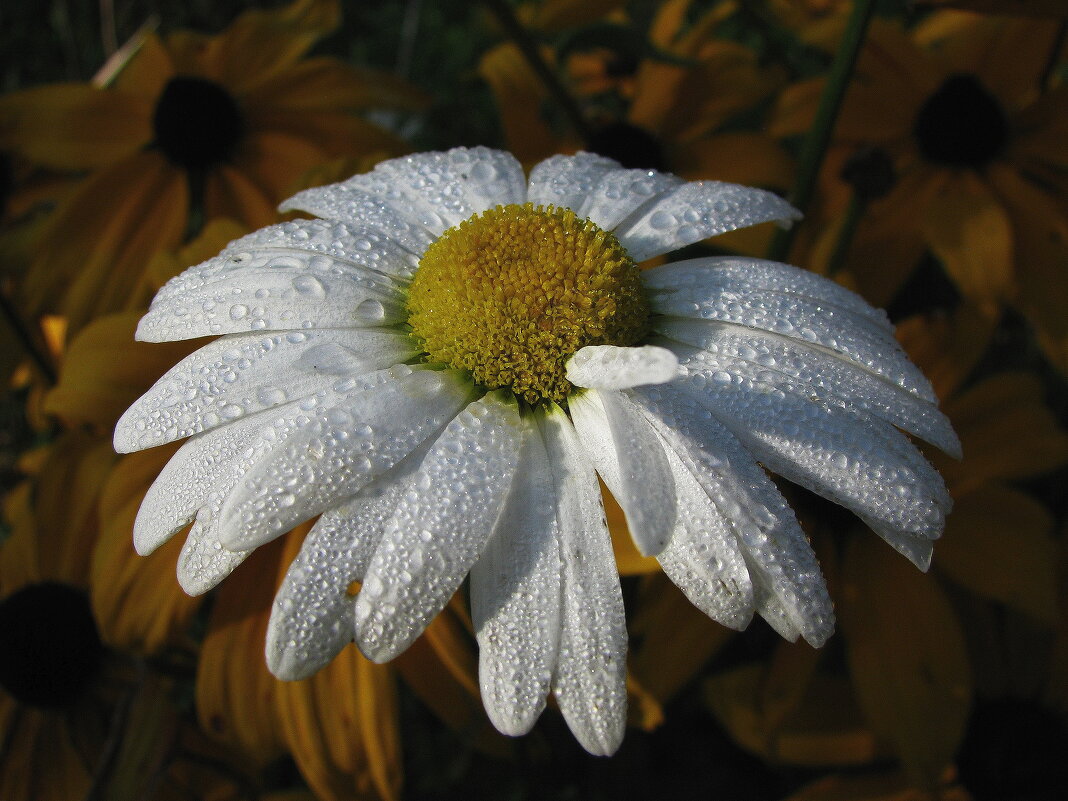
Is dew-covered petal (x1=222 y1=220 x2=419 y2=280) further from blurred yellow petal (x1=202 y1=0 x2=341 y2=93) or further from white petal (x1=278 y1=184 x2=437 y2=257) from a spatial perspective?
blurred yellow petal (x1=202 y1=0 x2=341 y2=93)

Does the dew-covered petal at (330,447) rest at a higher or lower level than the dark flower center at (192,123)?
higher

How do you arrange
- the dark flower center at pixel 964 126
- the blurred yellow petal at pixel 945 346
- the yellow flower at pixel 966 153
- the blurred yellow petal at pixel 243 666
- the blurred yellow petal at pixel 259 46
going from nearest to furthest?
the blurred yellow petal at pixel 243 666 → the blurred yellow petal at pixel 945 346 → the yellow flower at pixel 966 153 → the dark flower center at pixel 964 126 → the blurred yellow petal at pixel 259 46

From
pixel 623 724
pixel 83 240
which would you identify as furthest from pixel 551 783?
pixel 83 240

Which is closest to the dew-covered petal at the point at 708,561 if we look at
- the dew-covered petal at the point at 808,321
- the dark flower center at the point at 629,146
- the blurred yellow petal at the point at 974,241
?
the dew-covered petal at the point at 808,321

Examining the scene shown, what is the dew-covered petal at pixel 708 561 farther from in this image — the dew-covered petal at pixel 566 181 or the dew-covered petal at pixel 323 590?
the dew-covered petal at pixel 566 181

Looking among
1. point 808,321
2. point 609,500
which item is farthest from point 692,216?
point 609,500

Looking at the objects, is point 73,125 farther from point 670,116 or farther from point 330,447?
point 330,447
